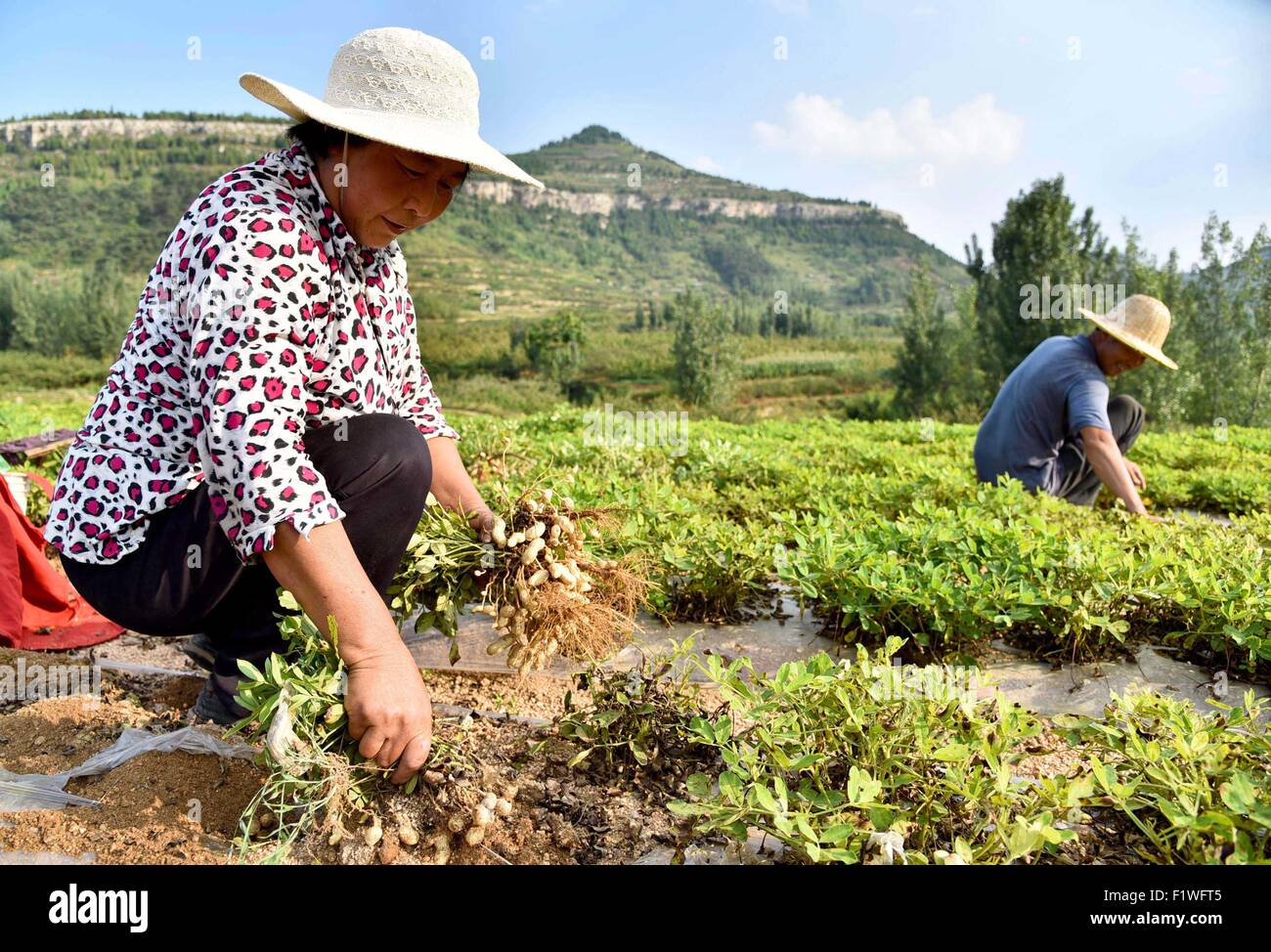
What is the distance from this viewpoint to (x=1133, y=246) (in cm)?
2492

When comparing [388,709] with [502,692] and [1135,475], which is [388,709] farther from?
[1135,475]

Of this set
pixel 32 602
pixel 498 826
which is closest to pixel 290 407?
pixel 498 826

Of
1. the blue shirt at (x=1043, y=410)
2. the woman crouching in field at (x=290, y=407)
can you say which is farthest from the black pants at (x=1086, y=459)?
the woman crouching in field at (x=290, y=407)

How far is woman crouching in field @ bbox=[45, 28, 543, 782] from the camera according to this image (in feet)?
5.45

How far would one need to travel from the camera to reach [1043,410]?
4684mm

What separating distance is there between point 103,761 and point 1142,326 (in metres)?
4.97

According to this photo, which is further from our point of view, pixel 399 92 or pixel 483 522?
pixel 483 522

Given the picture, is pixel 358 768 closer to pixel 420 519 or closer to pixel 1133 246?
pixel 420 519

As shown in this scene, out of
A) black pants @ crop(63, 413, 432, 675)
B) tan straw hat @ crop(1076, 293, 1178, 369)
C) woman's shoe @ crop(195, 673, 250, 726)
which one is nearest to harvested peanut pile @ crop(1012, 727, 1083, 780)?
black pants @ crop(63, 413, 432, 675)

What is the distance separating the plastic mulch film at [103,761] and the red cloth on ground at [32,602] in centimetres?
119

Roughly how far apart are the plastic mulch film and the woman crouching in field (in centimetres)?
24

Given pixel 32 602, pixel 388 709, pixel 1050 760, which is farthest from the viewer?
pixel 32 602

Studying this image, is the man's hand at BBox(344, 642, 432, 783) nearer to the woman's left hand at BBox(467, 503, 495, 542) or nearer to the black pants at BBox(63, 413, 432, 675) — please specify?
the black pants at BBox(63, 413, 432, 675)
